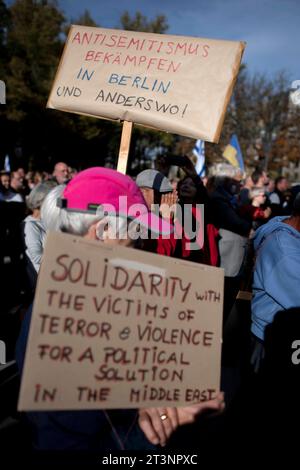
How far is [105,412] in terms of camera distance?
152cm

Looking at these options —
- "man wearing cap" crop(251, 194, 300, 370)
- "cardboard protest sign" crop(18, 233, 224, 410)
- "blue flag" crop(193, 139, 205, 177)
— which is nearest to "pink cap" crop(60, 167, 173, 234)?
"cardboard protest sign" crop(18, 233, 224, 410)

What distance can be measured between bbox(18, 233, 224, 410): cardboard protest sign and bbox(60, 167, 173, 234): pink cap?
0.65 feet

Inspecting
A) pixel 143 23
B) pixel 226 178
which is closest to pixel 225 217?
pixel 226 178

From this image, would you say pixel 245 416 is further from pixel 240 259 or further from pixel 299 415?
pixel 240 259

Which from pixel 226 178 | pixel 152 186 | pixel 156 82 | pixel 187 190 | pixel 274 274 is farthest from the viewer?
pixel 226 178

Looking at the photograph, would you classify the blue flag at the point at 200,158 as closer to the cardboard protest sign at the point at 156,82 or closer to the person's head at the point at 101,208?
the cardboard protest sign at the point at 156,82

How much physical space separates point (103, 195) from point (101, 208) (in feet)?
0.17

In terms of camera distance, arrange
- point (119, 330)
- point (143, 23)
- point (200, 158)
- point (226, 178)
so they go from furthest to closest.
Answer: point (143, 23) < point (200, 158) < point (226, 178) < point (119, 330)

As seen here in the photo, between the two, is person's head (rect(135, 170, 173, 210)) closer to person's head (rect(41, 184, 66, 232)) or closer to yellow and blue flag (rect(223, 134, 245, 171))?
person's head (rect(41, 184, 66, 232))

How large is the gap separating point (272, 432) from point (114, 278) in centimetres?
200

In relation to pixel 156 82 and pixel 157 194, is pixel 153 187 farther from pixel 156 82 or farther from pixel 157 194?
pixel 156 82

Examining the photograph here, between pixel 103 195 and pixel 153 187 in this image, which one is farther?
pixel 153 187

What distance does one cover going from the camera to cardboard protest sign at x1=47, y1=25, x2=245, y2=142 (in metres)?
2.59

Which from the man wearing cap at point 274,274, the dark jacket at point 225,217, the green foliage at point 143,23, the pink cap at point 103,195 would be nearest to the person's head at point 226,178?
the dark jacket at point 225,217
